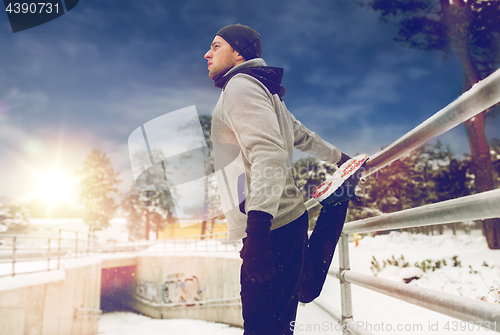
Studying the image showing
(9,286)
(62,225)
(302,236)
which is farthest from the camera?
(62,225)

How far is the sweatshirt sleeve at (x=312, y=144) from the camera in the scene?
79.0 inches

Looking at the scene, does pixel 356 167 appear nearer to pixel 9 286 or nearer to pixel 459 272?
pixel 459 272

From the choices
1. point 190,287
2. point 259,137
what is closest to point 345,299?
point 259,137

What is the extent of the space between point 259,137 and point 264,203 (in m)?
0.32

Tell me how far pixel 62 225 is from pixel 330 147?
61.9 meters

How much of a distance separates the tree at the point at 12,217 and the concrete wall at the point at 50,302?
40758 millimetres

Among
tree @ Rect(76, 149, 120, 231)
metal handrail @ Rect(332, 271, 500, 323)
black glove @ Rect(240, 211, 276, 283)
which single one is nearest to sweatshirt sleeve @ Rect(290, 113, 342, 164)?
black glove @ Rect(240, 211, 276, 283)

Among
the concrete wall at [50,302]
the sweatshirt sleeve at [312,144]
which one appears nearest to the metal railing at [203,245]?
the concrete wall at [50,302]

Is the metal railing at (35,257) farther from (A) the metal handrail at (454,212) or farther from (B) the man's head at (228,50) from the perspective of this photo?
(A) the metal handrail at (454,212)

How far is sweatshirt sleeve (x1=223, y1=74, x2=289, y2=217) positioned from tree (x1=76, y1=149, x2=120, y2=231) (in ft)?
134

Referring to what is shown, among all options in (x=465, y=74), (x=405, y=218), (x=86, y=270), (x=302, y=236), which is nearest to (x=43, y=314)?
(x=86, y=270)

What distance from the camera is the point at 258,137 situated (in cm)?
141

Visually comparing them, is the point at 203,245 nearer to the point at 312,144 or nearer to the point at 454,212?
the point at 312,144

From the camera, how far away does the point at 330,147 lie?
2031 millimetres
